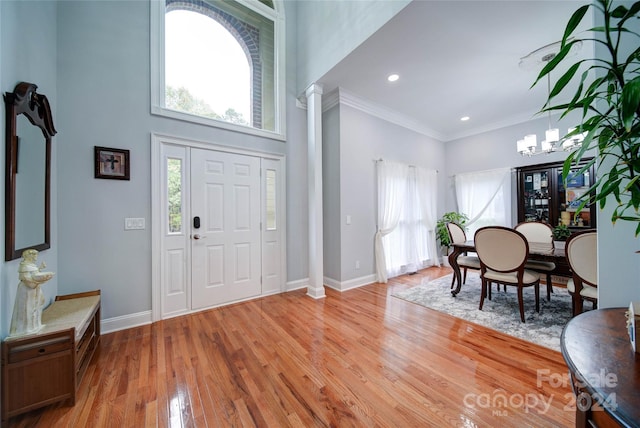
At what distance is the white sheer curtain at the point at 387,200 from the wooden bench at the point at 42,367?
355 cm

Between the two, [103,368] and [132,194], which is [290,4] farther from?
[103,368]

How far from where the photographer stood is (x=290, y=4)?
12.4 feet

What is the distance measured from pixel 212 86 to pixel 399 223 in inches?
145

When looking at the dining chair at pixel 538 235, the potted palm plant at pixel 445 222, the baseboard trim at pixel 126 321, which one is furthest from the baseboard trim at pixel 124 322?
the potted palm plant at pixel 445 222

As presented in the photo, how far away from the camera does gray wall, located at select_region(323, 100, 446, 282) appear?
3.71 meters

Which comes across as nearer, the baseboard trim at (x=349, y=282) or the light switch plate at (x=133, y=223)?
the light switch plate at (x=133, y=223)

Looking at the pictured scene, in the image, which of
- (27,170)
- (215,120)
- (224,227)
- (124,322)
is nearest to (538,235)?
(224,227)

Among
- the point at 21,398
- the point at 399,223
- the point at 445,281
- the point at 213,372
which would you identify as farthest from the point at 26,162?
the point at 445,281

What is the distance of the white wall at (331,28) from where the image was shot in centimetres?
244

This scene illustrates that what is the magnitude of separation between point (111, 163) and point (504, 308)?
181 inches

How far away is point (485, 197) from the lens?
493 centimetres

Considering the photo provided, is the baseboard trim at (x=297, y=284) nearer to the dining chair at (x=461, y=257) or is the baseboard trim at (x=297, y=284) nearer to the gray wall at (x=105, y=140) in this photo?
the gray wall at (x=105, y=140)

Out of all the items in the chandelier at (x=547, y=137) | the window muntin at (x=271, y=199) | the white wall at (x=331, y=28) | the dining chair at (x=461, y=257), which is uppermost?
the white wall at (x=331, y=28)

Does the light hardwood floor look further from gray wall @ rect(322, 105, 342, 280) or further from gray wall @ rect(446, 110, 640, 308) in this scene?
gray wall @ rect(322, 105, 342, 280)
